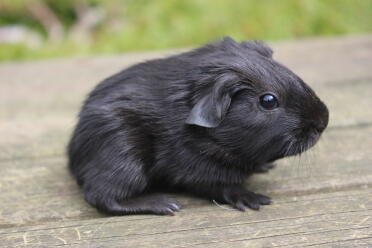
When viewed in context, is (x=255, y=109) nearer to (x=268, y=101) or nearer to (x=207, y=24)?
(x=268, y=101)

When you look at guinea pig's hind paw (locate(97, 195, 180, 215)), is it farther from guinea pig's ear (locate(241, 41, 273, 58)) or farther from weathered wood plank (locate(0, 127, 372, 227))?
guinea pig's ear (locate(241, 41, 273, 58))

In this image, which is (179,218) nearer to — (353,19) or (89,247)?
(89,247)

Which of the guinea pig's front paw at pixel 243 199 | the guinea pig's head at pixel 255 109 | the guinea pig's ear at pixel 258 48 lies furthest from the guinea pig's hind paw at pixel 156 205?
the guinea pig's ear at pixel 258 48

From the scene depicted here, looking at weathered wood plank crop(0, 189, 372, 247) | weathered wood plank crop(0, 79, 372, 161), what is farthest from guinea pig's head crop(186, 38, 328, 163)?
weathered wood plank crop(0, 79, 372, 161)

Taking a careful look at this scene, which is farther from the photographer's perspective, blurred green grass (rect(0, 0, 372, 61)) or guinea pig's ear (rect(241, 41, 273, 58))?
blurred green grass (rect(0, 0, 372, 61))

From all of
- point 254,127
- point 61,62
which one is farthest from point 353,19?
point 254,127

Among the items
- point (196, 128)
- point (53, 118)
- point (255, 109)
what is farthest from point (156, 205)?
point (53, 118)
